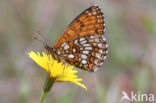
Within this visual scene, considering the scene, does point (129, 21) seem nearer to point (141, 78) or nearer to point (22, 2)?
point (22, 2)

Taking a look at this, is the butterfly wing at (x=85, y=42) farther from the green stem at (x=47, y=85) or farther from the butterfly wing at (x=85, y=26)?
the green stem at (x=47, y=85)

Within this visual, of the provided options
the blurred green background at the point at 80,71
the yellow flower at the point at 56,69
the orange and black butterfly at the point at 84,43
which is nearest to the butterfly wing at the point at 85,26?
the orange and black butterfly at the point at 84,43

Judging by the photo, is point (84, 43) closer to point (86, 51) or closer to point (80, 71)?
point (86, 51)

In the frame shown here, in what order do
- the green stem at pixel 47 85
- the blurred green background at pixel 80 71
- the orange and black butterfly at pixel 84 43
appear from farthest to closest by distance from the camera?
the blurred green background at pixel 80 71 → the orange and black butterfly at pixel 84 43 → the green stem at pixel 47 85

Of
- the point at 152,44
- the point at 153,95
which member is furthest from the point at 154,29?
the point at 153,95

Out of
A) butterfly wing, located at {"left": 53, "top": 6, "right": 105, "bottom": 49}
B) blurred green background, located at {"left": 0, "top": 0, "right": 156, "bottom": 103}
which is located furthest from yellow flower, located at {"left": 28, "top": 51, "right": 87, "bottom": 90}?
blurred green background, located at {"left": 0, "top": 0, "right": 156, "bottom": 103}

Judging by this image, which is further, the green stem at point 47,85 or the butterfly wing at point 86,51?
the butterfly wing at point 86,51

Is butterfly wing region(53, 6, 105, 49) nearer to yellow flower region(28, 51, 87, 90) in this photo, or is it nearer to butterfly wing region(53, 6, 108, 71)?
butterfly wing region(53, 6, 108, 71)
